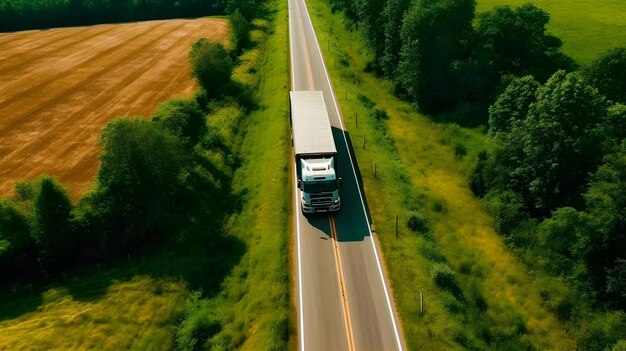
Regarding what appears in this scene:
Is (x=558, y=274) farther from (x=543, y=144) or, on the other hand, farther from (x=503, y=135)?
(x=503, y=135)

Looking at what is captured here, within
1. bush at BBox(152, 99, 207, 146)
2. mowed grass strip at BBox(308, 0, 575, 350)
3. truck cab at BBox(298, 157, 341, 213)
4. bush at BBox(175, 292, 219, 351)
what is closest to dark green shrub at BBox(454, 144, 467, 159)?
mowed grass strip at BBox(308, 0, 575, 350)

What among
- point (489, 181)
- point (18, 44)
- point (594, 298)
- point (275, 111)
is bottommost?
point (594, 298)

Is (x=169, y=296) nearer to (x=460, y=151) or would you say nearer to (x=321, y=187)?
(x=321, y=187)

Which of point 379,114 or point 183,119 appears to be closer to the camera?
point 183,119

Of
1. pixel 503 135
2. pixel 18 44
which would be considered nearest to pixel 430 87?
pixel 503 135

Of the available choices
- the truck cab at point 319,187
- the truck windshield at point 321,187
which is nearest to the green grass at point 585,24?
the truck cab at point 319,187

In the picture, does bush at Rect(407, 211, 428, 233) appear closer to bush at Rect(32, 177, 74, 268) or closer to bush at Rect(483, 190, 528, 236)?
bush at Rect(483, 190, 528, 236)

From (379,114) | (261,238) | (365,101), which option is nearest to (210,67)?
(365,101)
